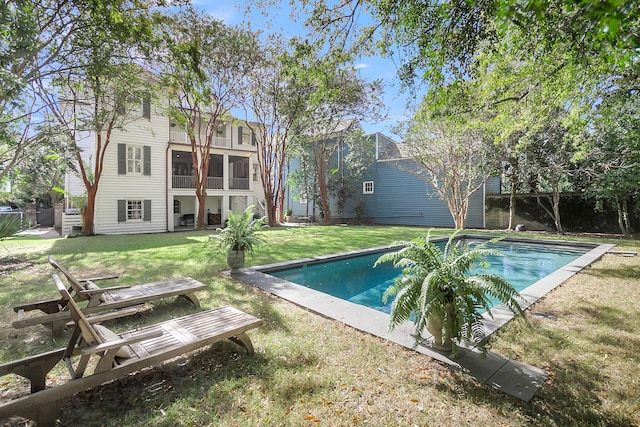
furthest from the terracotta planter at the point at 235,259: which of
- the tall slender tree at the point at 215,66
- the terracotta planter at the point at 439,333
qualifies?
the tall slender tree at the point at 215,66

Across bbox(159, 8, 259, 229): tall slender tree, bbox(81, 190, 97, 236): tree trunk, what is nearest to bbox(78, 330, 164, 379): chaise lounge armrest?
bbox(159, 8, 259, 229): tall slender tree

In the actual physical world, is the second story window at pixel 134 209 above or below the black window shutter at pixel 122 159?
below

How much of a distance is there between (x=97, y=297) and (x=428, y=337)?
13.6 feet

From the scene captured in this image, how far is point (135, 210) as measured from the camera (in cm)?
1633

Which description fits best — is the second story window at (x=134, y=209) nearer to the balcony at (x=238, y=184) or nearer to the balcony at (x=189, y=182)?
the balcony at (x=189, y=182)

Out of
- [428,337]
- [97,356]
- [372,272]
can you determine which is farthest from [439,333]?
[372,272]

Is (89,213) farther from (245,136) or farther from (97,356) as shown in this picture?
(97,356)

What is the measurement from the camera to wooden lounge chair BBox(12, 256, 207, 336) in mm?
3355

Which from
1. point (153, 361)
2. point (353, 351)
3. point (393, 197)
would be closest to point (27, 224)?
point (153, 361)

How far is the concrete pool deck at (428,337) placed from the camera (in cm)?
265

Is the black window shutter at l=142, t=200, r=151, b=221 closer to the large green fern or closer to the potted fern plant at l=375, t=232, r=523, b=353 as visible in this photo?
the large green fern

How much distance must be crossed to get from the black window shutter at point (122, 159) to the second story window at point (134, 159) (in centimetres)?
24

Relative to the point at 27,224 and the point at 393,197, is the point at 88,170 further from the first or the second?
the point at 393,197

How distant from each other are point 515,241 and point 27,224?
16302 mm
